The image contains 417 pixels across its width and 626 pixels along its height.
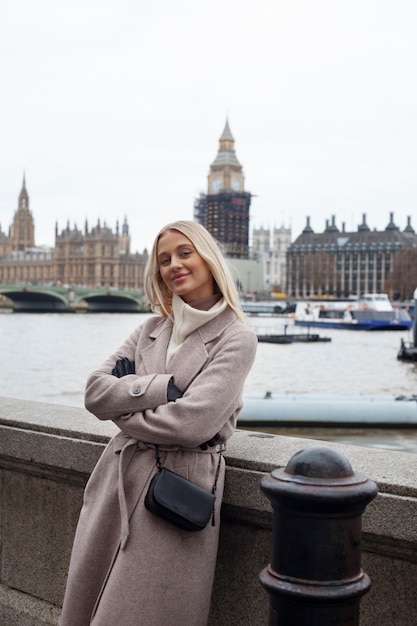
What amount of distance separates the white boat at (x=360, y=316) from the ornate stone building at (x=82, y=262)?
45.7 m

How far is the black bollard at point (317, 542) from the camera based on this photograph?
142 centimetres

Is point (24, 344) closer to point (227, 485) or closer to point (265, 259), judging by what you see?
point (227, 485)

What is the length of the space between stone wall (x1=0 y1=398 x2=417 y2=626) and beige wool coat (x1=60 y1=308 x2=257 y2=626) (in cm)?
26

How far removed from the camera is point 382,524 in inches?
76.7

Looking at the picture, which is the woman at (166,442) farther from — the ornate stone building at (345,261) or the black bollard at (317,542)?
the ornate stone building at (345,261)

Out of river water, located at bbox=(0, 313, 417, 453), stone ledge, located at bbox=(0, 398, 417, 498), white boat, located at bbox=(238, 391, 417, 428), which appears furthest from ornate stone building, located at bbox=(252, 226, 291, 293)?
stone ledge, located at bbox=(0, 398, 417, 498)

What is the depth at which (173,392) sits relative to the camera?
6.52 ft

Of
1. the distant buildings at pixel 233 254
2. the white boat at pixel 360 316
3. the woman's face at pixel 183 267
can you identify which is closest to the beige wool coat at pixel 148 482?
the woman's face at pixel 183 267

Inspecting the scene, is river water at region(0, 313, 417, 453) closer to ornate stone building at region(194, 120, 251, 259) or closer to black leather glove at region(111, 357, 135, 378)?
black leather glove at region(111, 357, 135, 378)

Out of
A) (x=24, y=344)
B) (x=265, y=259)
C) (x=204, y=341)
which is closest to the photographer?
(x=204, y=341)

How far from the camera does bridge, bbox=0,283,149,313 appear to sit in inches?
2697

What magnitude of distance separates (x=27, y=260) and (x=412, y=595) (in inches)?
4432

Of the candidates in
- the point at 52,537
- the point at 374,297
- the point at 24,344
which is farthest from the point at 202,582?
Answer: the point at 374,297

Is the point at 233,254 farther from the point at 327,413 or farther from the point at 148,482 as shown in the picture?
the point at 148,482
